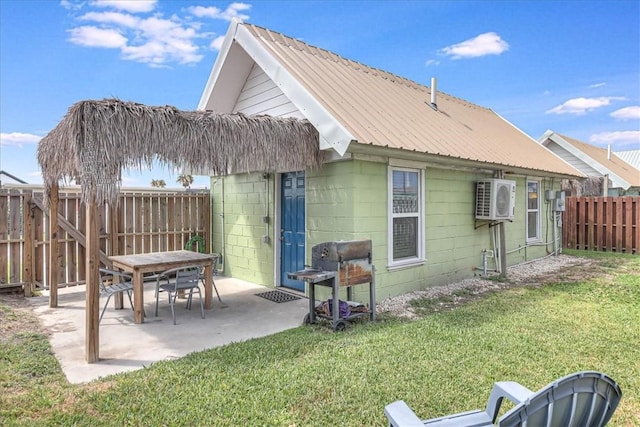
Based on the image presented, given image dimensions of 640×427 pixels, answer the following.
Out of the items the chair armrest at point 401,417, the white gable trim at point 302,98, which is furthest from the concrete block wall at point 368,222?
the chair armrest at point 401,417

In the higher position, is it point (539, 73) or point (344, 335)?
point (539, 73)

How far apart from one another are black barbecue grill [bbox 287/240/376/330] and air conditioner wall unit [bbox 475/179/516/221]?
152 inches

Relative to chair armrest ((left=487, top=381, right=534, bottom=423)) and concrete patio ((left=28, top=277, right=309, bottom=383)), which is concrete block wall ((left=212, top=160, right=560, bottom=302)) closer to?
concrete patio ((left=28, top=277, right=309, bottom=383))

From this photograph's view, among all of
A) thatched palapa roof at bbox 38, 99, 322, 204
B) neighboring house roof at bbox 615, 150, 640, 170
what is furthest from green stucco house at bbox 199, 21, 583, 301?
neighboring house roof at bbox 615, 150, 640, 170

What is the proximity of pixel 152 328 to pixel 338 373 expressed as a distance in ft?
9.71

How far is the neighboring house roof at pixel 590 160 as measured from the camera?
19422 millimetres

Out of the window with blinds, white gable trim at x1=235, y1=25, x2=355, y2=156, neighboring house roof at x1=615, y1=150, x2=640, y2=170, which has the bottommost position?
the window with blinds

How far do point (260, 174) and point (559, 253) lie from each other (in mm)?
9836

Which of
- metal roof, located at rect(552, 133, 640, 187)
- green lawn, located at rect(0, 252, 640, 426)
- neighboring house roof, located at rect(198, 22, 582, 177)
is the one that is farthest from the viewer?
metal roof, located at rect(552, 133, 640, 187)

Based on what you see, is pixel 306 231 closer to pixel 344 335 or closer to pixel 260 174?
pixel 260 174

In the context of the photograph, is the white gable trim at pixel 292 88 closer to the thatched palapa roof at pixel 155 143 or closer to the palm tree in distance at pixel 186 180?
the thatched palapa roof at pixel 155 143

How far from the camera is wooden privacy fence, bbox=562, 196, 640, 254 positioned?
1248cm

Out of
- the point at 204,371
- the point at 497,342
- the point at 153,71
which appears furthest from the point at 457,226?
the point at 153,71

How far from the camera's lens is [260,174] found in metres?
7.89
